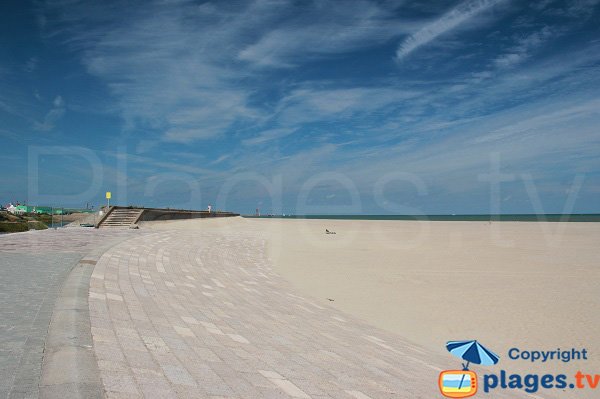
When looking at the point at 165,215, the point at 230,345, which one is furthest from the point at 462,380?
the point at 165,215

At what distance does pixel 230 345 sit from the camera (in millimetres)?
5234

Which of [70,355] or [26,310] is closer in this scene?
[70,355]

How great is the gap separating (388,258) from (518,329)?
33.7 ft

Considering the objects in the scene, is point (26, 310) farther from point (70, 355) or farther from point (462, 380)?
point (462, 380)

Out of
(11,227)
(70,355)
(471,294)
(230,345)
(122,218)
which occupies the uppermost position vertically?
(122,218)

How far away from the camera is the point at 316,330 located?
7277 millimetres

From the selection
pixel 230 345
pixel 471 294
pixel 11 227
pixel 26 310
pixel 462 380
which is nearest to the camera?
pixel 462 380

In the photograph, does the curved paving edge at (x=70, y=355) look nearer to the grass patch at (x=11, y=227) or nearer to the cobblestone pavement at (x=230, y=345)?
the cobblestone pavement at (x=230, y=345)

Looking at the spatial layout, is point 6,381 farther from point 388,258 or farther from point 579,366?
point 388,258

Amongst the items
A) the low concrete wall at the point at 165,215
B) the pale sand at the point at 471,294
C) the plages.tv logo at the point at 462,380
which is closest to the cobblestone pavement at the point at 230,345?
the plages.tv logo at the point at 462,380

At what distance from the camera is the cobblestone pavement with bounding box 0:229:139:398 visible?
11.0 feet

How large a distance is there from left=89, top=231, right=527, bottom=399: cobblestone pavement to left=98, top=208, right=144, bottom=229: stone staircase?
19.7m

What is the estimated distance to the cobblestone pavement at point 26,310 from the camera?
3.35 metres

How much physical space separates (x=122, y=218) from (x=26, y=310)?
2655 centimetres
